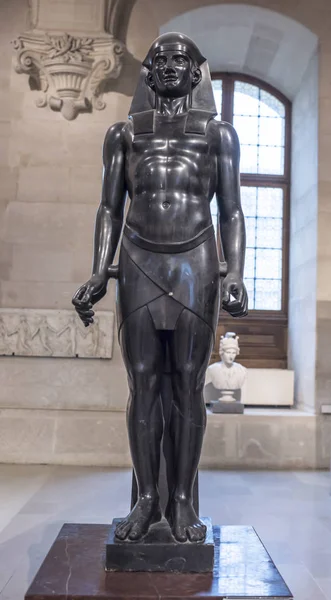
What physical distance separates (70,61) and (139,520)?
18.6 ft

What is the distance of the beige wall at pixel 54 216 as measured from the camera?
6.64 meters

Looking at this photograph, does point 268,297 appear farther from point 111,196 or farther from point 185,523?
point 185,523

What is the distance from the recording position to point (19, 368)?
6.64 m

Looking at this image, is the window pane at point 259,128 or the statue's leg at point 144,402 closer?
the statue's leg at point 144,402

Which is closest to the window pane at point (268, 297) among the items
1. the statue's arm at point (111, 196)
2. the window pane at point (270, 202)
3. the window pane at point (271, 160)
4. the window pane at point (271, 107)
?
the window pane at point (270, 202)

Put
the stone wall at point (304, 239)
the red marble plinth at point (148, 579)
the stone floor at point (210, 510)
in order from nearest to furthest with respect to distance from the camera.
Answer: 1. the red marble plinth at point (148, 579)
2. the stone floor at point (210, 510)
3. the stone wall at point (304, 239)

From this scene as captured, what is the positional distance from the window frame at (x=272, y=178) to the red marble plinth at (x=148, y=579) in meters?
5.79

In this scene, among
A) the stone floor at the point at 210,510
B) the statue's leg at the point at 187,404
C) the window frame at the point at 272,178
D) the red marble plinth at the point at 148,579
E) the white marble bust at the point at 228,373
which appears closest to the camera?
the red marble plinth at the point at 148,579

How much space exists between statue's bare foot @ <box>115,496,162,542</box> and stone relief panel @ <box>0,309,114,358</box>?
3975 mm

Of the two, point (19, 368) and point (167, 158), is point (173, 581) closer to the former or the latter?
point (167, 158)

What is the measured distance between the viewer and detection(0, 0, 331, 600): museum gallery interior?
2.73 meters

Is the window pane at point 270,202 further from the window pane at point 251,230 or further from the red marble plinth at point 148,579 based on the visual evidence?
the red marble plinth at point 148,579

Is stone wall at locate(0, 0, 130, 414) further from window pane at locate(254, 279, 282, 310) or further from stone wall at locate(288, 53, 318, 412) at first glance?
window pane at locate(254, 279, 282, 310)

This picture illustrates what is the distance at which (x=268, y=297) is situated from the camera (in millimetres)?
8727
